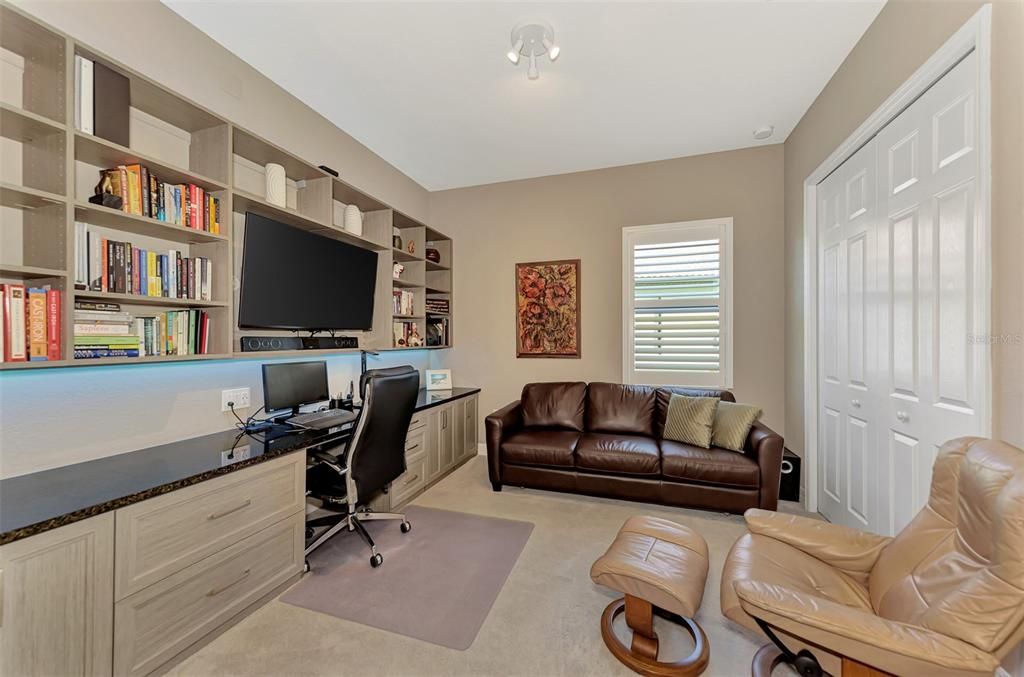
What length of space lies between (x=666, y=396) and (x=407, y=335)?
252cm

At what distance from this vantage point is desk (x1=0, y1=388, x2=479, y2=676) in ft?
3.92

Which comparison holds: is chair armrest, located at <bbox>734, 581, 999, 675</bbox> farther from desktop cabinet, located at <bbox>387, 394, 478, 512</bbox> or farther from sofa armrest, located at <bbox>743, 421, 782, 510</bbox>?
desktop cabinet, located at <bbox>387, 394, 478, 512</bbox>

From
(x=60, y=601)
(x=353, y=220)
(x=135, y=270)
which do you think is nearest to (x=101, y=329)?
(x=135, y=270)

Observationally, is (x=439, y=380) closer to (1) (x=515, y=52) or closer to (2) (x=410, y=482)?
(2) (x=410, y=482)

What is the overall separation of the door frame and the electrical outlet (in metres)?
3.51

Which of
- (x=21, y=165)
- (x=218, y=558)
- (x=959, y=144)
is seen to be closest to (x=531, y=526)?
(x=218, y=558)

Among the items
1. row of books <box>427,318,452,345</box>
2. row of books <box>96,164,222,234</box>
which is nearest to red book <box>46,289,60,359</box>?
row of books <box>96,164,222,234</box>

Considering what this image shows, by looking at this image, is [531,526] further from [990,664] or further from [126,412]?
[126,412]

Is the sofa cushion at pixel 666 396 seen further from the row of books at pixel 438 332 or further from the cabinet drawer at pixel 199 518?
the cabinet drawer at pixel 199 518

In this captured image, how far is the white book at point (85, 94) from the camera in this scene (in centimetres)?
157

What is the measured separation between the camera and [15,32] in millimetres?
1440

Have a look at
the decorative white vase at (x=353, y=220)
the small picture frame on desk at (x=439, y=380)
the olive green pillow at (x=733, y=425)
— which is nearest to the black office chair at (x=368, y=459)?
the decorative white vase at (x=353, y=220)

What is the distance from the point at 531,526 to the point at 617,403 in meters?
1.46

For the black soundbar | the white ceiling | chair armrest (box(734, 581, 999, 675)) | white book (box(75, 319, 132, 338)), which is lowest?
chair armrest (box(734, 581, 999, 675))
